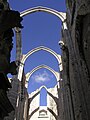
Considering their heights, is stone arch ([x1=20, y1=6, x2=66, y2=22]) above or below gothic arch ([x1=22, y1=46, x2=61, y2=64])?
above

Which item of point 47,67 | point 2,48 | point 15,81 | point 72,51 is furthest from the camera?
point 47,67

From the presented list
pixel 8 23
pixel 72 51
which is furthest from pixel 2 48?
pixel 72 51

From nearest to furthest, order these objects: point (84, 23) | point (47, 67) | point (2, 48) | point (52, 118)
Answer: point (2, 48), point (84, 23), point (47, 67), point (52, 118)

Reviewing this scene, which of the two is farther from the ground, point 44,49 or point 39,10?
point 39,10

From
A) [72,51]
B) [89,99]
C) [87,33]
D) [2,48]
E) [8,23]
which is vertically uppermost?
[72,51]

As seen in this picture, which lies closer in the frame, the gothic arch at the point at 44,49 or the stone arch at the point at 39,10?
the stone arch at the point at 39,10

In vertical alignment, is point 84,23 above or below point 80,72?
above

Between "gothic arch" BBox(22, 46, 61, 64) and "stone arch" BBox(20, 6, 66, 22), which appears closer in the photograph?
"stone arch" BBox(20, 6, 66, 22)

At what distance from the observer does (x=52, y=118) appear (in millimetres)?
22766

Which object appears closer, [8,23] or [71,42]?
[8,23]

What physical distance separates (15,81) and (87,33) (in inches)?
335

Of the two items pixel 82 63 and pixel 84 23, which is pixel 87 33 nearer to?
pixel 84 23

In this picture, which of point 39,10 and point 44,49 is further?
point 44,49

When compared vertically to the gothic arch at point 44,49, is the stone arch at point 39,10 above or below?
above
